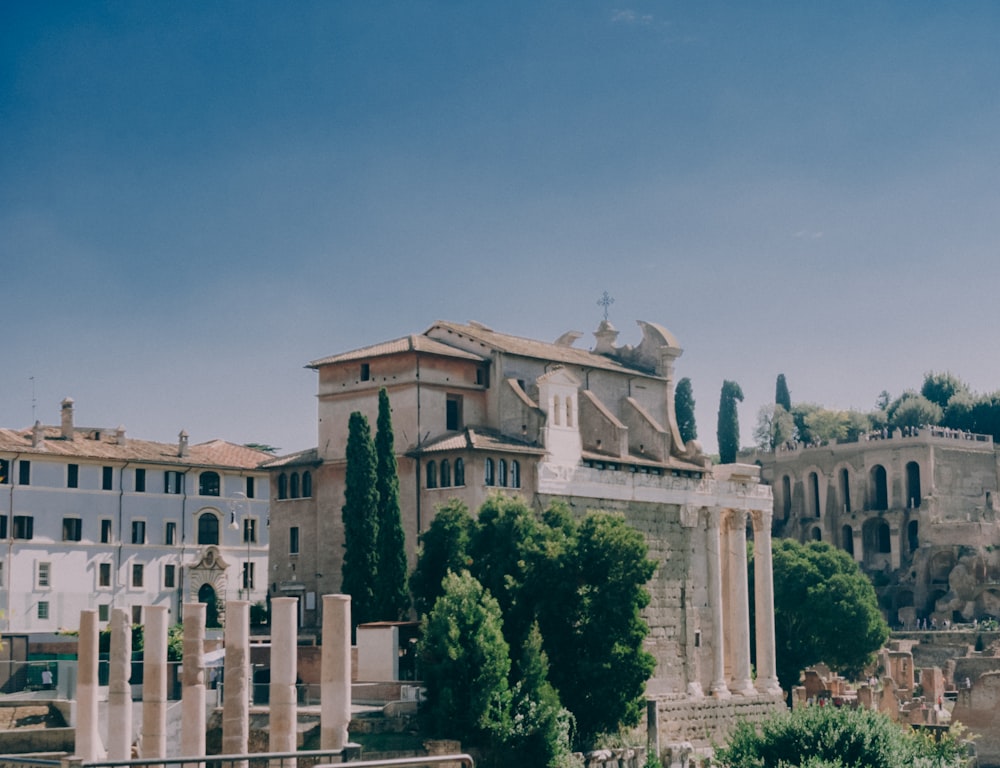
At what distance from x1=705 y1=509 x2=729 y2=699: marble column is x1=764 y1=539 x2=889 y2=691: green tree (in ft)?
62.7

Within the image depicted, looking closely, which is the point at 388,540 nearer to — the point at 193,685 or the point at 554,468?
the point at 554,468

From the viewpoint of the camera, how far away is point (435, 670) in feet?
121

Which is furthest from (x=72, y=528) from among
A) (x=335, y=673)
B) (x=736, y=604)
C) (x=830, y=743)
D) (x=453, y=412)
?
(x=830, y=743)

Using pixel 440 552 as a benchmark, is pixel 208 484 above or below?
above

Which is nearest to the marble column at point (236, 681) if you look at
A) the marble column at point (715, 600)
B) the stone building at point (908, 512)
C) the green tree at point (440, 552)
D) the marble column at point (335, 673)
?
the marble column at point (335, 673)

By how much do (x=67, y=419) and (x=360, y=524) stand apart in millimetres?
23245

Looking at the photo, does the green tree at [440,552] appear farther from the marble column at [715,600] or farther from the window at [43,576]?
the window at [43,576]

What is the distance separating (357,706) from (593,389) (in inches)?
659

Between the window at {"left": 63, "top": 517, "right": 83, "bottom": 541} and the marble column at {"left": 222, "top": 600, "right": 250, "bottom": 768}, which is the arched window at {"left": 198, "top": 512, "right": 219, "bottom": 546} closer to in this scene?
the window at {"left": 63, "top": 517, "right": 83, "bottom": 541}

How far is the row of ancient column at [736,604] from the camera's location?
166ft

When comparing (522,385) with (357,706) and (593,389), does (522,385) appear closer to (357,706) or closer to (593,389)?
(593,389)

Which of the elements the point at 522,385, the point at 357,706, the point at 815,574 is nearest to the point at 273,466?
the point at 522,385

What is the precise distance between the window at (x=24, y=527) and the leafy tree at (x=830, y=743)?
101 feet

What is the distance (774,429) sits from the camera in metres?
115
